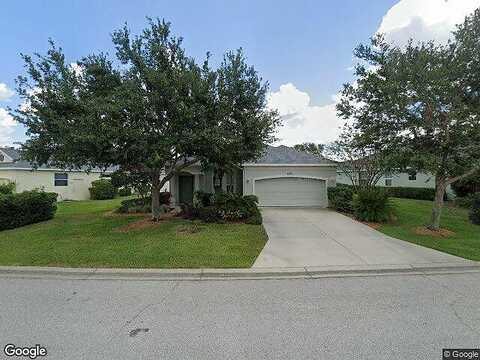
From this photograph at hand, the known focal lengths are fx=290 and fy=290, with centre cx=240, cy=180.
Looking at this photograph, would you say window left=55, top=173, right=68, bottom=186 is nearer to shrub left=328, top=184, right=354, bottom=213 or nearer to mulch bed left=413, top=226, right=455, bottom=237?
shrub left=328, top=184, right=354, bottom=213

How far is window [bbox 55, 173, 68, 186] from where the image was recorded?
24609 millimetres

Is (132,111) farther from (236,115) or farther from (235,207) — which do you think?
(235,207)

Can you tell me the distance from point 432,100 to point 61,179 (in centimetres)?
2672

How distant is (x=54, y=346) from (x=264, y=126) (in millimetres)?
9052

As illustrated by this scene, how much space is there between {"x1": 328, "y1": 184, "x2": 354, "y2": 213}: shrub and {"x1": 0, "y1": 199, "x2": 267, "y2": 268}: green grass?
6447 mm

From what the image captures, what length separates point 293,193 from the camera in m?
18.0

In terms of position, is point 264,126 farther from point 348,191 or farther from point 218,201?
point 348,191

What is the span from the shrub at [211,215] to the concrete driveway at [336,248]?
1.93m

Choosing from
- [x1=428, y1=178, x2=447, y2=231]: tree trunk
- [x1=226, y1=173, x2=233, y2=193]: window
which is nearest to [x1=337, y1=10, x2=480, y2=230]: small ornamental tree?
[x1=428, y1=178, x2=447, y2=231]: tree trunk

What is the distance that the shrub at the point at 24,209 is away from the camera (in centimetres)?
1120

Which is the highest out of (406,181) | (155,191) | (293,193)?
(406,181)

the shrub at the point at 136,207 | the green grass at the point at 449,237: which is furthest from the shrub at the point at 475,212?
the shrub at the point at 136,207

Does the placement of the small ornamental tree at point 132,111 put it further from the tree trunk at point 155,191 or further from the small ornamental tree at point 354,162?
the small ornamental tree at point 354,162

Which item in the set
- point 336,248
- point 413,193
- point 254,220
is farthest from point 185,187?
point 413,193
